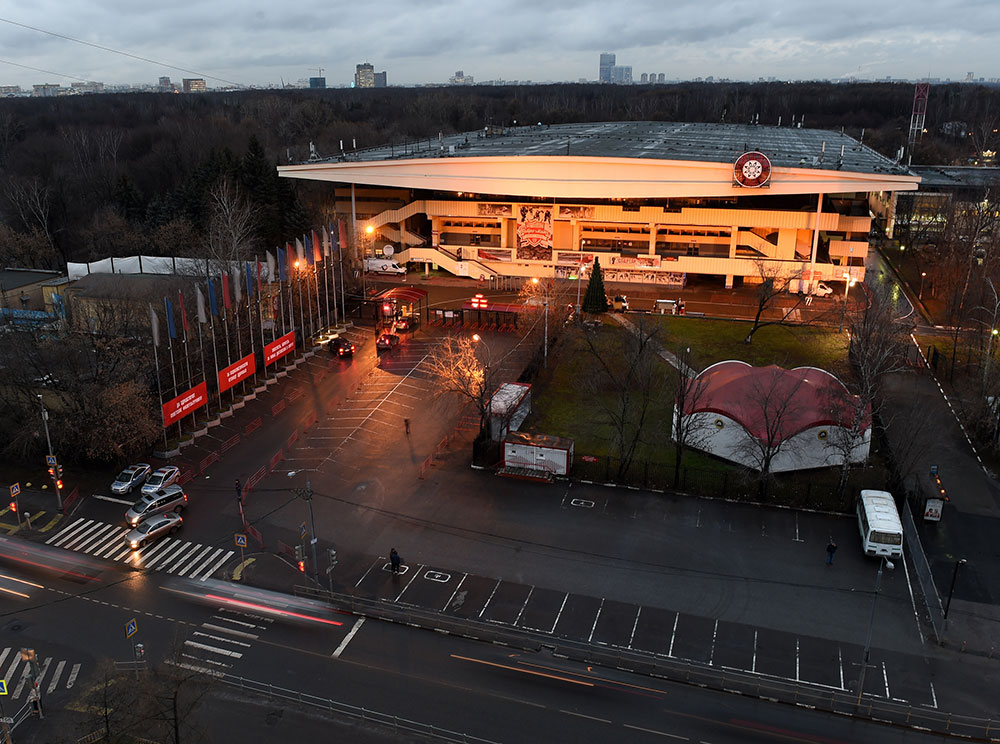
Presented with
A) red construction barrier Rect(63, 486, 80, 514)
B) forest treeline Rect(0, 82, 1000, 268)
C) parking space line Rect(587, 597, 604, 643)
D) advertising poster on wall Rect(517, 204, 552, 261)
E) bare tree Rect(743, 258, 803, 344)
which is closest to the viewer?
parking space line Rect(587, 597, 604, 643)

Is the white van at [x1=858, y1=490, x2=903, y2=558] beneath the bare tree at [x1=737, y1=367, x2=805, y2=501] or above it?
beneath

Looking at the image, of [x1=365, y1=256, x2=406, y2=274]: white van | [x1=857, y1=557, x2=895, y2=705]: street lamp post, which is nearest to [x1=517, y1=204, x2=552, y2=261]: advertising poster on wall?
[x1=365, y1=256, x2=406, y2=274]: white van

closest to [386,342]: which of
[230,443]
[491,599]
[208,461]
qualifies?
[230,443]

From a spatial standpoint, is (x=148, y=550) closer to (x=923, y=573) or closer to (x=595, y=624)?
(x=595, y=624)

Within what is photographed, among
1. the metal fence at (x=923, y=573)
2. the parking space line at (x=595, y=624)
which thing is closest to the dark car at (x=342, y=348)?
the parking space line at (x=595, y=624)

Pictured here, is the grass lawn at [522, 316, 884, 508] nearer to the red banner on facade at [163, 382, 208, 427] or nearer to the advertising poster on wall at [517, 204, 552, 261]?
the advertising poster on wall at [517, 204, 552, 261]

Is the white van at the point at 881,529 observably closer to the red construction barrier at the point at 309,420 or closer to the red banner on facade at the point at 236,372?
the red construction barrier at the point at 309,420
